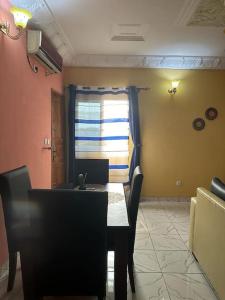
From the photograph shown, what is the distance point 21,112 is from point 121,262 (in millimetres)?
1764

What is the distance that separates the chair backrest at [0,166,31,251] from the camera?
1878 millimetres

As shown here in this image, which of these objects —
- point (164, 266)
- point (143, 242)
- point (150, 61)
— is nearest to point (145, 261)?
point (164, 266)

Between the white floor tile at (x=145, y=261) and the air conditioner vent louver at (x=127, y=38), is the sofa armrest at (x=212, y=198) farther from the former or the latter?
the air conditioner vent louver at (x=127, y=38)

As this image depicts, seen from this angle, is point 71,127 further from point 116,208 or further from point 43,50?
point 116,208

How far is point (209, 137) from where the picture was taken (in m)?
4.71

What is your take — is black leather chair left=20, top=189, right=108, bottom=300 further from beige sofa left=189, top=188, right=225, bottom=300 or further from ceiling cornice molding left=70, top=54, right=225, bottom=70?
ceiling cornice molding left=70, top=54, right=225, bottom=70

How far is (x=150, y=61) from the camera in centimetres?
440

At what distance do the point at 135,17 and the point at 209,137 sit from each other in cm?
270

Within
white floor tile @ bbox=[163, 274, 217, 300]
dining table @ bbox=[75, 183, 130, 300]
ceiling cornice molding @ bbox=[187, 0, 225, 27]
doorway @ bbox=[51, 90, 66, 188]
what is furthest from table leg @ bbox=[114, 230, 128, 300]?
doorway @ bbox=[51, 90, 66, 188]

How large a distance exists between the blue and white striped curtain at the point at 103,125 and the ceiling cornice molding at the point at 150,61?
0.43 m

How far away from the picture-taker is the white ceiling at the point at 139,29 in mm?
2592

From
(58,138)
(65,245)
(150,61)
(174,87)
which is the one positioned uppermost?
(150,61)

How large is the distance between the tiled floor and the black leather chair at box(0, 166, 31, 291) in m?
0.36

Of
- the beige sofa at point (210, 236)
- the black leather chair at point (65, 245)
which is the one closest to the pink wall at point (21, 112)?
the black leather chair at point (65, 245)
